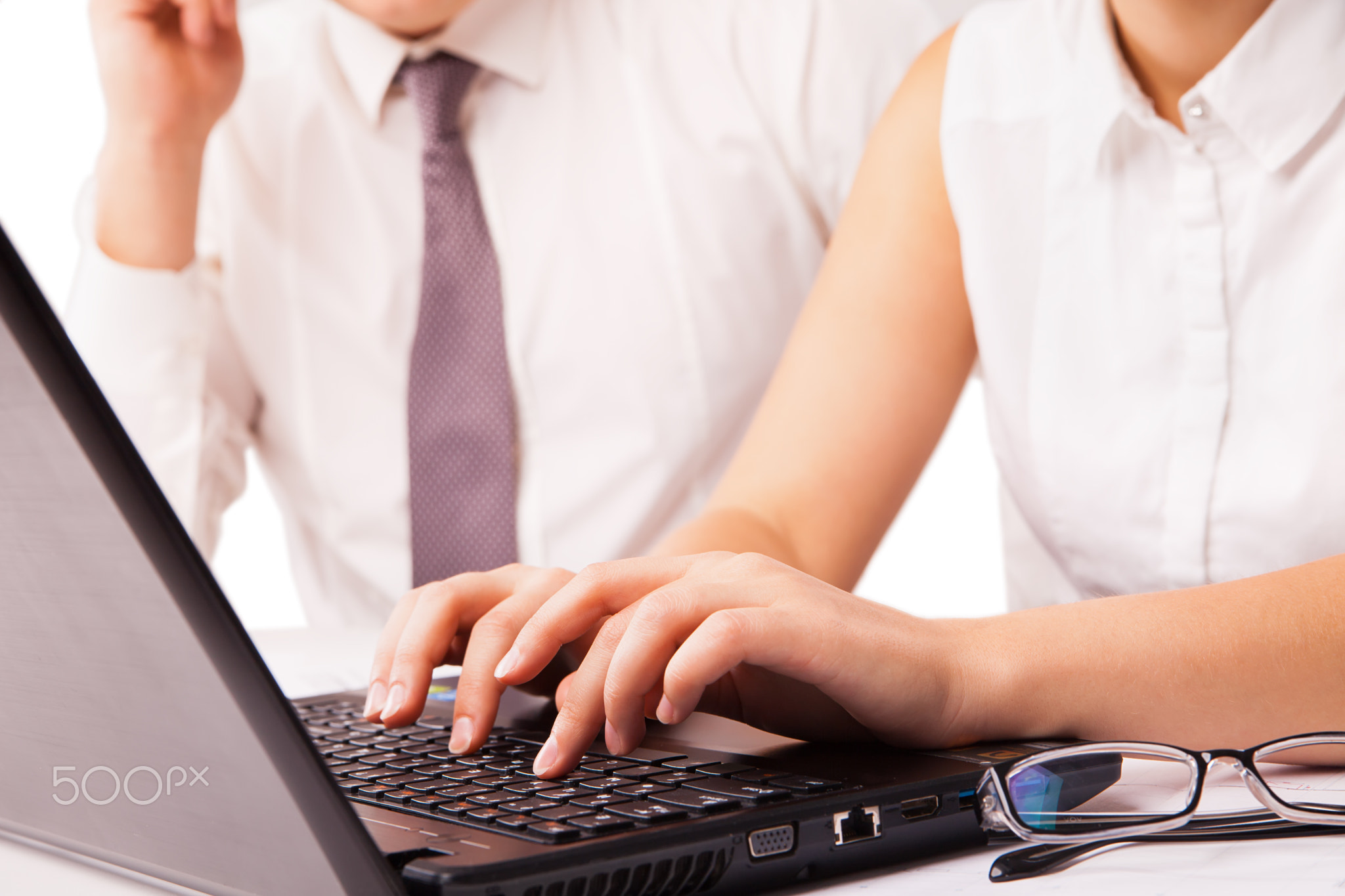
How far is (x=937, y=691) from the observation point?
0.52 meters

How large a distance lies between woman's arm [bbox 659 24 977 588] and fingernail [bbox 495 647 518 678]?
17.9 inches

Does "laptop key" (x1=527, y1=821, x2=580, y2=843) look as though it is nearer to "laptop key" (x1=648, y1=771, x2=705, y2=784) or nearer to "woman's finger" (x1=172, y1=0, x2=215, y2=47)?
"laptop key" (x1=648, y1=771, x2=705, y2=784)

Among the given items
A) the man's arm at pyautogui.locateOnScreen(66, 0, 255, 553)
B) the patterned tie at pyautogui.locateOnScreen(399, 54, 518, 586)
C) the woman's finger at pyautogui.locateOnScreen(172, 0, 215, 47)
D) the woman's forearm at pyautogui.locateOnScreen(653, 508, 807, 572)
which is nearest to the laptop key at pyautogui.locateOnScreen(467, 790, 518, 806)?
the woman's forearm at pyautogui.locateOnScreen(653, 508, 807, 572)

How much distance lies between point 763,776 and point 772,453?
0.57 meters

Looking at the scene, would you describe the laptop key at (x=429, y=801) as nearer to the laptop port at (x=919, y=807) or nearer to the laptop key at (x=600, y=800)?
the laptop key at (x=600, y=800)

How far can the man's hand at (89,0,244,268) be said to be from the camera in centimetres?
155

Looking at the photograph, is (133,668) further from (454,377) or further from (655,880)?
(454,377)

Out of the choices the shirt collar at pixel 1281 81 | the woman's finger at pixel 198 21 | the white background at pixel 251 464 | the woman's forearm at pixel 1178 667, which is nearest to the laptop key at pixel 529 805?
the woman's forearm at pixel 1178 667

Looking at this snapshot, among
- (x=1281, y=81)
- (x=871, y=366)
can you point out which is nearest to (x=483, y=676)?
(x=871, y=366)

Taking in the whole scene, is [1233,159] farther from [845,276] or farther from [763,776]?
[763,776]

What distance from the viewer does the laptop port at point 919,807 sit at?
0.44 m

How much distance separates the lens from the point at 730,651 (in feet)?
1.57

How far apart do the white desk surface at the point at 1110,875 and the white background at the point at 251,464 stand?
4.67ft

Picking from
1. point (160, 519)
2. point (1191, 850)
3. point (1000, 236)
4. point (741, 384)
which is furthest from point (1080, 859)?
point (741, 384)
